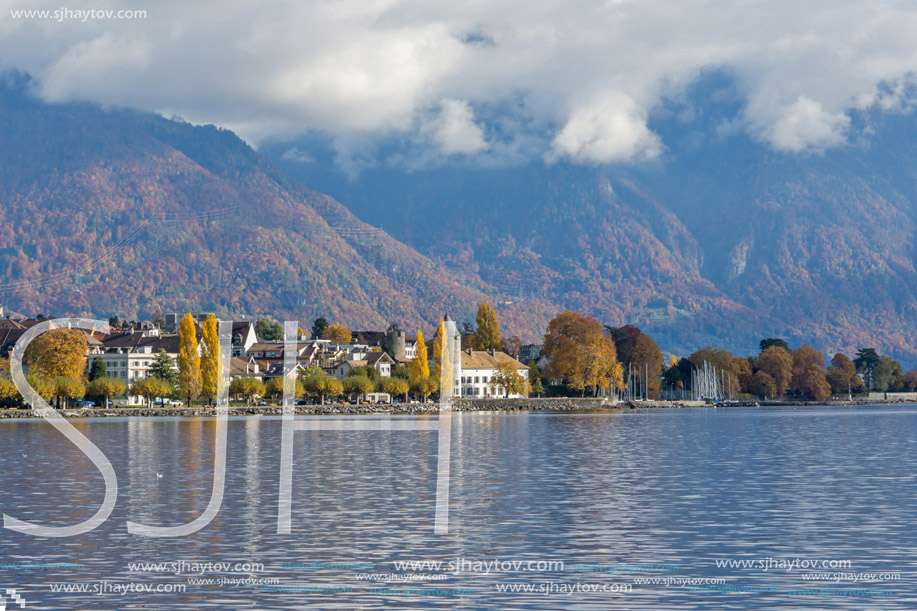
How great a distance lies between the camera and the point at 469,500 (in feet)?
128

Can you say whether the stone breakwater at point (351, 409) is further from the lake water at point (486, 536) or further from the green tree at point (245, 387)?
the lake water at point (486, 536)

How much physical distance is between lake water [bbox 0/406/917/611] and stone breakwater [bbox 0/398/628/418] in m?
75.9

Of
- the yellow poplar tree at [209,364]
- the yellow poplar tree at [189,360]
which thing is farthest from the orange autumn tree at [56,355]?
the yellow poplar tree at [209,364]

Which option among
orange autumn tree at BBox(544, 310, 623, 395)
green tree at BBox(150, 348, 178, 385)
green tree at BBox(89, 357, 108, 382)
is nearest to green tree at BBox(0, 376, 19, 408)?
green tree at BBox(89, 357, 108, 382)

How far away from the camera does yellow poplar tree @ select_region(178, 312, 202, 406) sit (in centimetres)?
13588

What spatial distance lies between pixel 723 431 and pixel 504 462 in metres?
48.5

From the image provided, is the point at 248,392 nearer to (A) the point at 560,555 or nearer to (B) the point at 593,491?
(B) the point at 593,491

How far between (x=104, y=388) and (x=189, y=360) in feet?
40.8

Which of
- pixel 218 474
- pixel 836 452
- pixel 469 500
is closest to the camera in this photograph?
pixel 469 500

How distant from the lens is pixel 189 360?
137m

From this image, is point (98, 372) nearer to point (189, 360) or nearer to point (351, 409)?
point (189, 360)

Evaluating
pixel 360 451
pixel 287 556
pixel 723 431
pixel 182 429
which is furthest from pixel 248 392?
pixel 287 556

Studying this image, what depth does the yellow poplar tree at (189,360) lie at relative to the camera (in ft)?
446

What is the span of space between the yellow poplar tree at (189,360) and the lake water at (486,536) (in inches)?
2997
